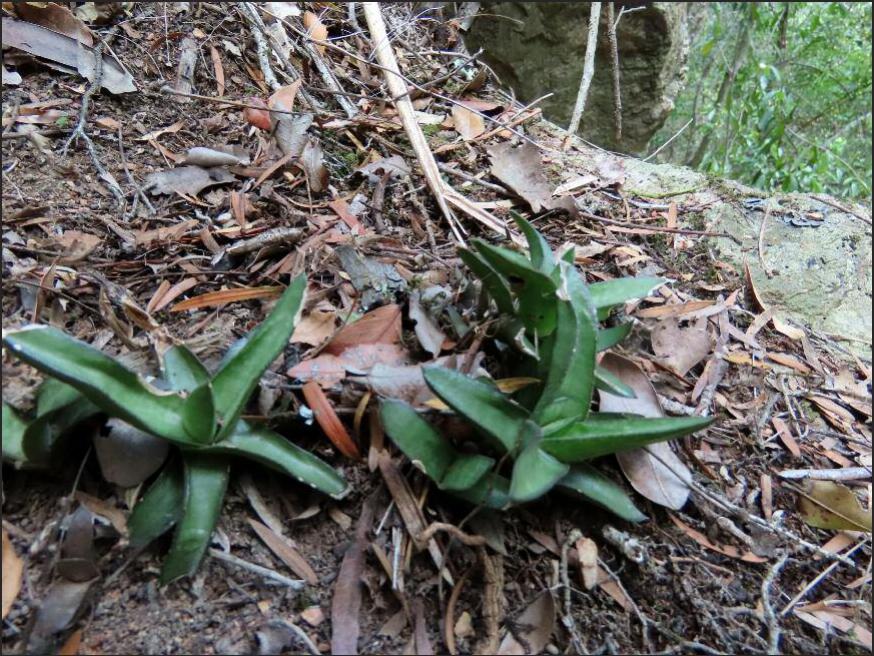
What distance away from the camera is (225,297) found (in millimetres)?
1172

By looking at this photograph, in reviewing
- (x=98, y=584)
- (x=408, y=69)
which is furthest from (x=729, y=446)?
(x=408, y=69)

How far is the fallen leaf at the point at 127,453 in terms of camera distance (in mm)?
910

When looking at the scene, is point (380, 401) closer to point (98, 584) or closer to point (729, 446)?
point (98, 584)

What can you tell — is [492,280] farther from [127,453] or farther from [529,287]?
[127,453]

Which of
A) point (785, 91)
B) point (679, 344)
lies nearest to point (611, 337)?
point (679, 344)

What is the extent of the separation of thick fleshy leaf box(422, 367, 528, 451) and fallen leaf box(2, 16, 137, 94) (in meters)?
1.20

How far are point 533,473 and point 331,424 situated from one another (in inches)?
13.0

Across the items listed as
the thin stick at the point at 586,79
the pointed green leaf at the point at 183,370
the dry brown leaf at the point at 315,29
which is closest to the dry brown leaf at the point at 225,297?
the pointed green leaf at the point at 183,370

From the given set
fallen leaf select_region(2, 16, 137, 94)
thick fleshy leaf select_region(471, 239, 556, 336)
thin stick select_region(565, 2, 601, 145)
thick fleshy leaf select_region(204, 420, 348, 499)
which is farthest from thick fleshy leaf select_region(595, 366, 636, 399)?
fallen leaf select_region(2, 16, 137, 94)

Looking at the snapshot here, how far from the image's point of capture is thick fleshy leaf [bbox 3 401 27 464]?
2.87ft

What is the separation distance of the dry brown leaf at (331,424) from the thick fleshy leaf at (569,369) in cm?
29

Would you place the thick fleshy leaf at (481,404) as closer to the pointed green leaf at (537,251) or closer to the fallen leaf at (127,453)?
the pointed green leaf at (537,251)

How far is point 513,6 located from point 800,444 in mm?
2919

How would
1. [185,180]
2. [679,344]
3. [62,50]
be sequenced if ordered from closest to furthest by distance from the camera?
[679,344]
[185,180]
[62,50]
